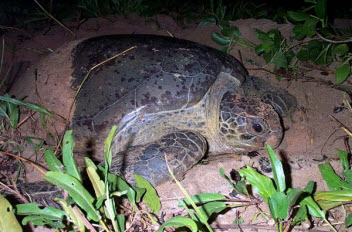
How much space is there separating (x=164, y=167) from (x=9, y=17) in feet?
13.7

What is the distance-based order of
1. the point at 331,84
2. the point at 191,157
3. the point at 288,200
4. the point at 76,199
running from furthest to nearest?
1. the point at 331,84
2. the point at 191,157
3. the point at 288,200
4. the point at 76,199

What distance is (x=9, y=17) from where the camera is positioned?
14.3ft

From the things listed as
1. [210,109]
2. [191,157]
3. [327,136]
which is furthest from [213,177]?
[327,136]

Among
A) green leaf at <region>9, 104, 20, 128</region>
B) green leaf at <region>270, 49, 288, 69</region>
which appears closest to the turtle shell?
green leaf at <region>9, 104, 20, 128</region>

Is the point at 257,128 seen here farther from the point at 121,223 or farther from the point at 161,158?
the point at 121,223

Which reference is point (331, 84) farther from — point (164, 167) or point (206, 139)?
point (164, 167)

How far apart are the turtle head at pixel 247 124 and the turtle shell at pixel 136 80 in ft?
0.91

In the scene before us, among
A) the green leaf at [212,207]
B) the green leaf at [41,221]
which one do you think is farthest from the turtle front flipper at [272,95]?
the green leaf at [41,221]

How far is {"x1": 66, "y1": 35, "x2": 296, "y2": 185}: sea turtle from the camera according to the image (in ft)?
6.93

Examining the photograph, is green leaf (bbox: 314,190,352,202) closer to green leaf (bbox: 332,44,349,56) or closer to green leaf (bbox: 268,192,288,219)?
green leaf (bbox: 268,192,288,219)

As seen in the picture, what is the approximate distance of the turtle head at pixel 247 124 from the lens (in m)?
2.13

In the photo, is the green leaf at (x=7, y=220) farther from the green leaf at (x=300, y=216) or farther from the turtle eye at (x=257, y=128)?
the turtle eye at (x=257, y=128)

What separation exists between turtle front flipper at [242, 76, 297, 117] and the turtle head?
358mm

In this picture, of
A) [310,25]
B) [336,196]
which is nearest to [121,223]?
[336,196]
